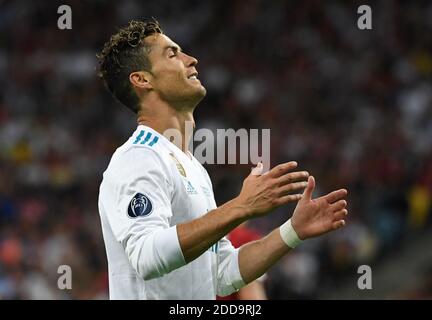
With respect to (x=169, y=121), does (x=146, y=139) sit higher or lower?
lower

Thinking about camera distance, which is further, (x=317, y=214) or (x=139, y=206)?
(x=317, y=214)

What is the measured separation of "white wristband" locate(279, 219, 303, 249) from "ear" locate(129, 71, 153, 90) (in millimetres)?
931

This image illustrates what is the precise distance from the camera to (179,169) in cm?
420

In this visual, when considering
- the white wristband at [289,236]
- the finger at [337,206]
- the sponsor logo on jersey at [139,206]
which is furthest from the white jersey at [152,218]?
the finger at [337,206]

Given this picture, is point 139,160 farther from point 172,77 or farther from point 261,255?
point 261,255

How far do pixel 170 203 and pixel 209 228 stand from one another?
428 millimetres

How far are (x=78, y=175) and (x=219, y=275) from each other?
8631mm

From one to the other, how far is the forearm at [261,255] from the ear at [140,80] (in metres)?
0.91

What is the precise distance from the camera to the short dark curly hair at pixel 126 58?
4520 mm

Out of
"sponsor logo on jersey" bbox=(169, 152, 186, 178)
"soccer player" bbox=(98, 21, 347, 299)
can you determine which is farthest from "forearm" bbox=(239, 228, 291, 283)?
"sponsor logo on jersey" bbox=(169, 152, 186, 178)

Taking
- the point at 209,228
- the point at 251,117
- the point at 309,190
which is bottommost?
the point at 209,228

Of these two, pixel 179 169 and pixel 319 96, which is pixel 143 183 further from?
pixel 319 96

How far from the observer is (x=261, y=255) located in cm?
443

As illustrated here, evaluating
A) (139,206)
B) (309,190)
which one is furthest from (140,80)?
(309,190)
